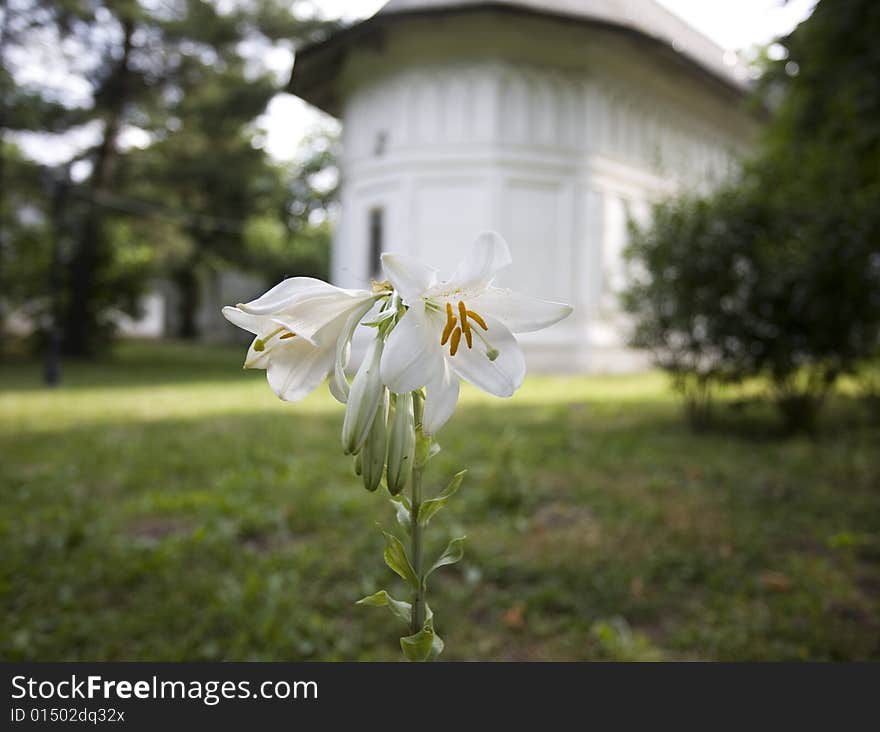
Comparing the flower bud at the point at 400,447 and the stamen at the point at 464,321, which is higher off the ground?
the stamen at the point at 464,321

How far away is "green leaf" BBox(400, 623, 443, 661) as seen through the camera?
0.75 meters

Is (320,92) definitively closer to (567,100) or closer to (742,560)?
(567,100)

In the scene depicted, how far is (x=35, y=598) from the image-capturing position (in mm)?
2807

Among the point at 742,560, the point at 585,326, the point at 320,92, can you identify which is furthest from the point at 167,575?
the point at 585,326


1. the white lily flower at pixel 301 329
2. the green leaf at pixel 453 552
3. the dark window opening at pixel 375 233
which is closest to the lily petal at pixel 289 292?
the white lily flower at pixel 301 329

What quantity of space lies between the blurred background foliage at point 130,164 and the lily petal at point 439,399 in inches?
511

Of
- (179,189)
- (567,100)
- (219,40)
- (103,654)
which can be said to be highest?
(219,40)

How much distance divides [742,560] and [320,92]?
906cm

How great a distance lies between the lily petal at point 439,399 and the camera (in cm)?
70

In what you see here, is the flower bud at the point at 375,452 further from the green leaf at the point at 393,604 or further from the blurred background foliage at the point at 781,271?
the blurred background foliage at the point at 781,271

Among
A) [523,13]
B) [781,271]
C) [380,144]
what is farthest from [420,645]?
[380,144]

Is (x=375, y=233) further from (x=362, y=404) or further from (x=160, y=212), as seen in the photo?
(x=362, y=404)

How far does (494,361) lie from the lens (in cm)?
72

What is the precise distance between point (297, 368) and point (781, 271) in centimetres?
602
